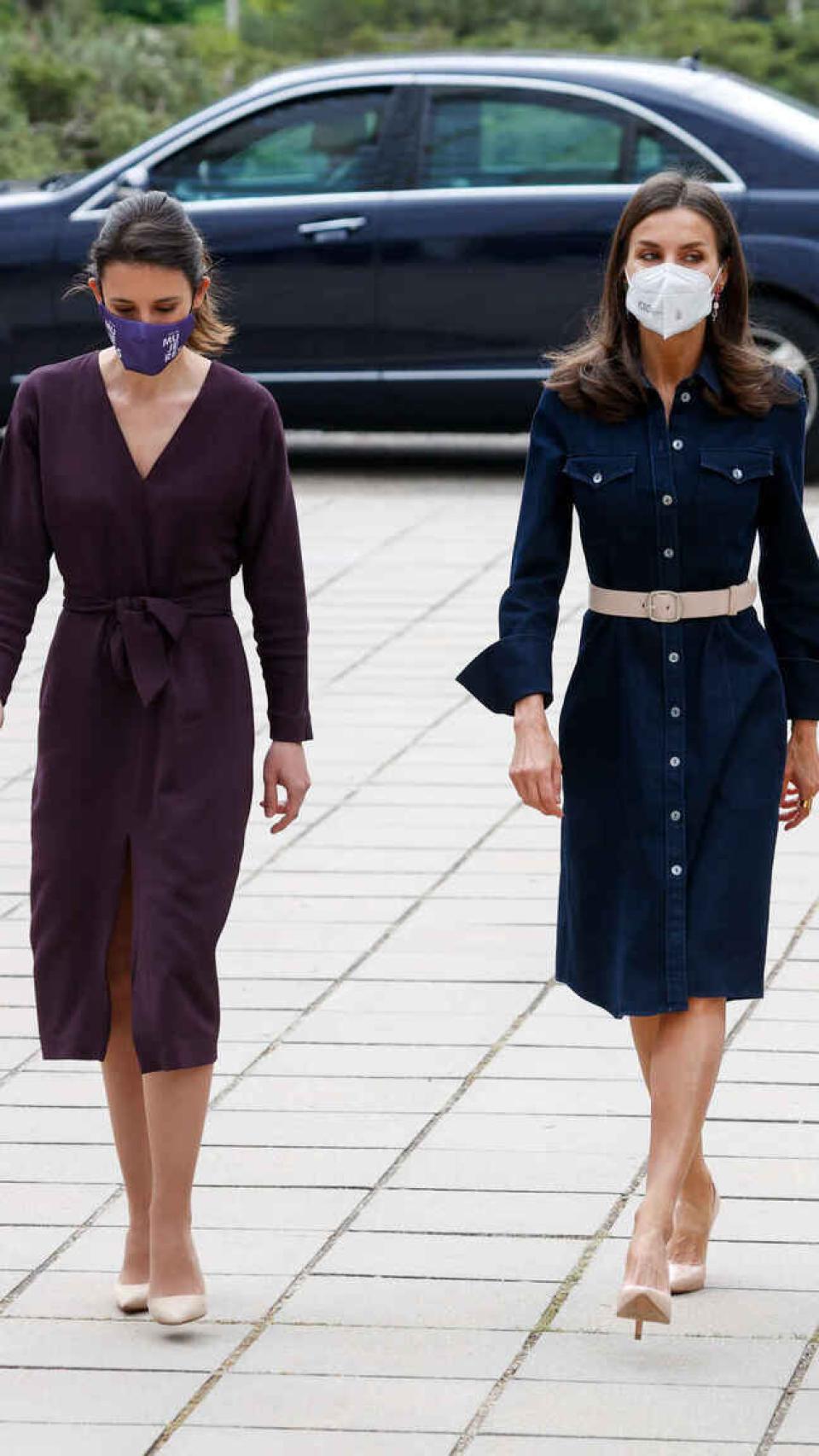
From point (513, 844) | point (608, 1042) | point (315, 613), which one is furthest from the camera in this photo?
point (315, 613)

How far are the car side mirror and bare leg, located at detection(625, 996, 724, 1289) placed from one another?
860cm

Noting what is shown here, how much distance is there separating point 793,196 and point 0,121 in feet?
32.4

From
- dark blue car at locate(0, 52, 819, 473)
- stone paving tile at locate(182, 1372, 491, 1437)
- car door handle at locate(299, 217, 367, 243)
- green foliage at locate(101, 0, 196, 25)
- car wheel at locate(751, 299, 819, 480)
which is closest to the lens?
stone paving tile at locate(182, 1372, 491, 1437)

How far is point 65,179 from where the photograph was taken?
1315cm

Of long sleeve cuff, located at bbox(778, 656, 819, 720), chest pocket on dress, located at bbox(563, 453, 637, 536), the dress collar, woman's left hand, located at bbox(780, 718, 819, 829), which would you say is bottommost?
woman's left hand, located at bbox(780, 718, 819, 829)

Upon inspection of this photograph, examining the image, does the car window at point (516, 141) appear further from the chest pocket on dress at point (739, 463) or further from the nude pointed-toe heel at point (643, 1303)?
the nude pointed-toe heel at point (643, 1303)

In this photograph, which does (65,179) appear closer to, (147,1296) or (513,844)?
(513,844)

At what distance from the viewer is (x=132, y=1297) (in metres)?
4.30

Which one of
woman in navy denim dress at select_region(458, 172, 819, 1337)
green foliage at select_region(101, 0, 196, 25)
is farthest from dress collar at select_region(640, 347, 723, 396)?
green foliage at select_region(101, 0, 196, 25)

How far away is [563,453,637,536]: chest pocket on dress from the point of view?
13.9 ft

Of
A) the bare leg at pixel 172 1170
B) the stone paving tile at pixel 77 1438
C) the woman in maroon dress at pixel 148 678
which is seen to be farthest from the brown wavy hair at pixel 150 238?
the stone paving tile at pixel 77 1438

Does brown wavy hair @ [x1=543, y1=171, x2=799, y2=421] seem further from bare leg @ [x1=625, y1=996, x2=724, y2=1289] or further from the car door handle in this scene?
the car door handle

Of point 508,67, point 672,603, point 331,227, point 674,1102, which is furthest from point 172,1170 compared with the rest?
point 508,67

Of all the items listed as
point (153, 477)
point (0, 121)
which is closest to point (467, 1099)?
point (153, 477)
